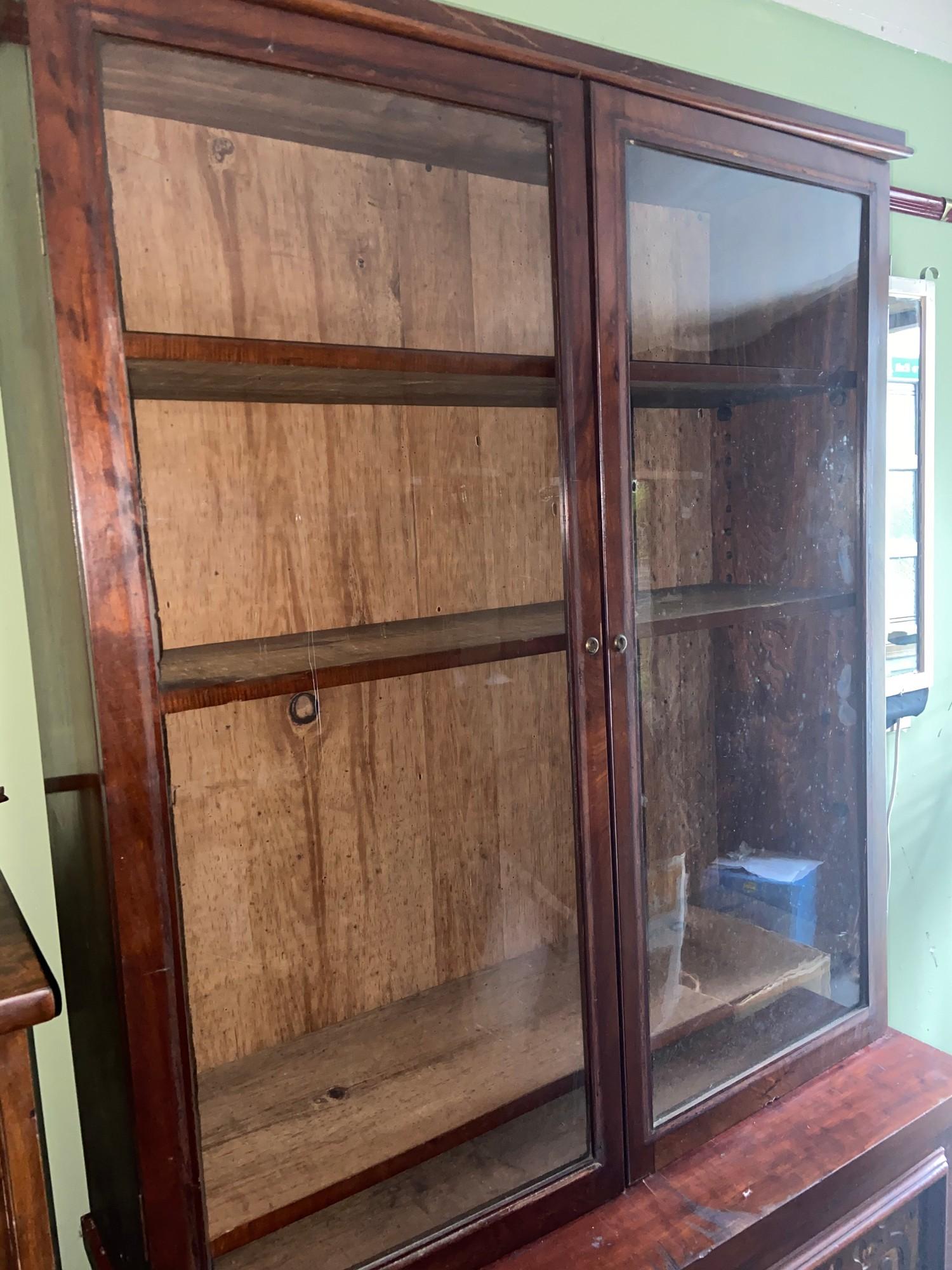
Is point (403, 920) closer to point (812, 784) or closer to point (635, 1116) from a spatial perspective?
point (635, 1116)

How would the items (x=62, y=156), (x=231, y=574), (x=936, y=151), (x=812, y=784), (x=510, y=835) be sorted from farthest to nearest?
(x=936, y=151), (x=812, y=784), (x=510, y=835), (x=231, y=574), (x=62, y=156)

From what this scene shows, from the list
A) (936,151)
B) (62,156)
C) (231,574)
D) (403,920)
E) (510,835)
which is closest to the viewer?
(62,156)

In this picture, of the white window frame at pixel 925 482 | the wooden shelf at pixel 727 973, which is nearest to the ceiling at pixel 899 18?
the white window frame at pixel 925 482

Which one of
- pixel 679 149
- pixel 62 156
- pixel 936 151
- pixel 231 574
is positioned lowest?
pixel 231 574

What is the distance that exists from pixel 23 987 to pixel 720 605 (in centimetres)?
97

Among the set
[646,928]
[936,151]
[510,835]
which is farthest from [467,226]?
[936,151]

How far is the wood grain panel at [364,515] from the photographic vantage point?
992 millimetres

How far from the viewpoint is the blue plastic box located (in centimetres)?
136

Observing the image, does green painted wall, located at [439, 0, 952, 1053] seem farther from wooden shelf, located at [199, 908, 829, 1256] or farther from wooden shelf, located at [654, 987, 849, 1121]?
wooden shelf, located at [199, 908, 829, 1256]

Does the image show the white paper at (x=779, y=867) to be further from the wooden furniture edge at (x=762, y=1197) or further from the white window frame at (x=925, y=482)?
the white window frame at (x=925, y=482)

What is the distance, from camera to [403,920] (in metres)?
1.25

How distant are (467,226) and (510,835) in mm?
762

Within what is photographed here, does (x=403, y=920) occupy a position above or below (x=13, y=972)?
below

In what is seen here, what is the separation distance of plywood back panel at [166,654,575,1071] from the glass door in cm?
12
